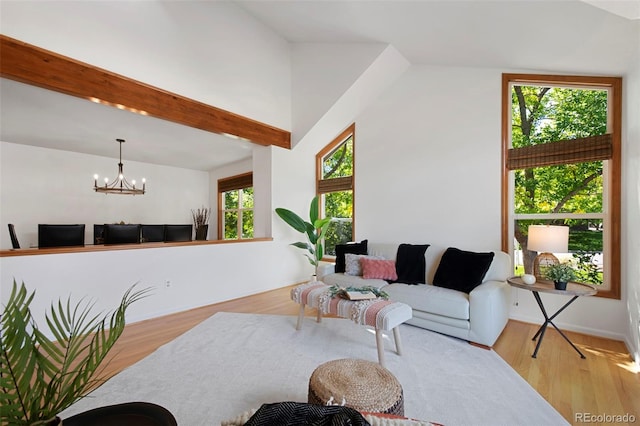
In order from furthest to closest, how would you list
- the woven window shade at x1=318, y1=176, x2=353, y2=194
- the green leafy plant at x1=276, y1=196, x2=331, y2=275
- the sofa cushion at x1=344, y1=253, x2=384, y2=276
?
the woven window shade at x1=318, y1=176, x2=353, y2=194 < the green leafy plant at x1=276, y1=196, x2=331, y2=275 < the sofa cushion at x1=344, y1=253, x2=384, y2=276

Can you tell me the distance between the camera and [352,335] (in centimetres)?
292

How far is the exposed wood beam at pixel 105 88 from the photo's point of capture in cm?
252

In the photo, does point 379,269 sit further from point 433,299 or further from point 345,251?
point 433,299

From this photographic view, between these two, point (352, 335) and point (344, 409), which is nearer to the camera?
point (344, 409)

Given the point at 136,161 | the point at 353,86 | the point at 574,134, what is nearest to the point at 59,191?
the point at 136,161

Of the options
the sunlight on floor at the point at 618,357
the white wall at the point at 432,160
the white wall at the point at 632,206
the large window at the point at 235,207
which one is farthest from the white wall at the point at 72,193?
the white wall at the point at 632,206

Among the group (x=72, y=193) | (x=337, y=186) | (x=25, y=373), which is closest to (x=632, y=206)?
(x=337, y=186)

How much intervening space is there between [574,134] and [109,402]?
4.82 metres

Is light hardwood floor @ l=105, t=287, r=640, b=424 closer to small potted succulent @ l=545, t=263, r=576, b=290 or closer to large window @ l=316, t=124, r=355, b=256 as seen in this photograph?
small potted succulent @ l=545, t=263, r=576, b=290

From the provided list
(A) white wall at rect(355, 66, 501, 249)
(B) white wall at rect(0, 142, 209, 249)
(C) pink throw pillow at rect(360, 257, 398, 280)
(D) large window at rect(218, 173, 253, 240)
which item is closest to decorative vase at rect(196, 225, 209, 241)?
(D) large window at rect(218, 173, 253, 240)

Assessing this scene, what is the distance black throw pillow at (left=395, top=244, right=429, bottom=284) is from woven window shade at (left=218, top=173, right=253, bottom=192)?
3884 mm

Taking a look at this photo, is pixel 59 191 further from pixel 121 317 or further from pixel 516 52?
pixel 516 52

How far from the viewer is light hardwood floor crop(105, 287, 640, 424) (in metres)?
1.88

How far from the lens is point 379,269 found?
3600mm
